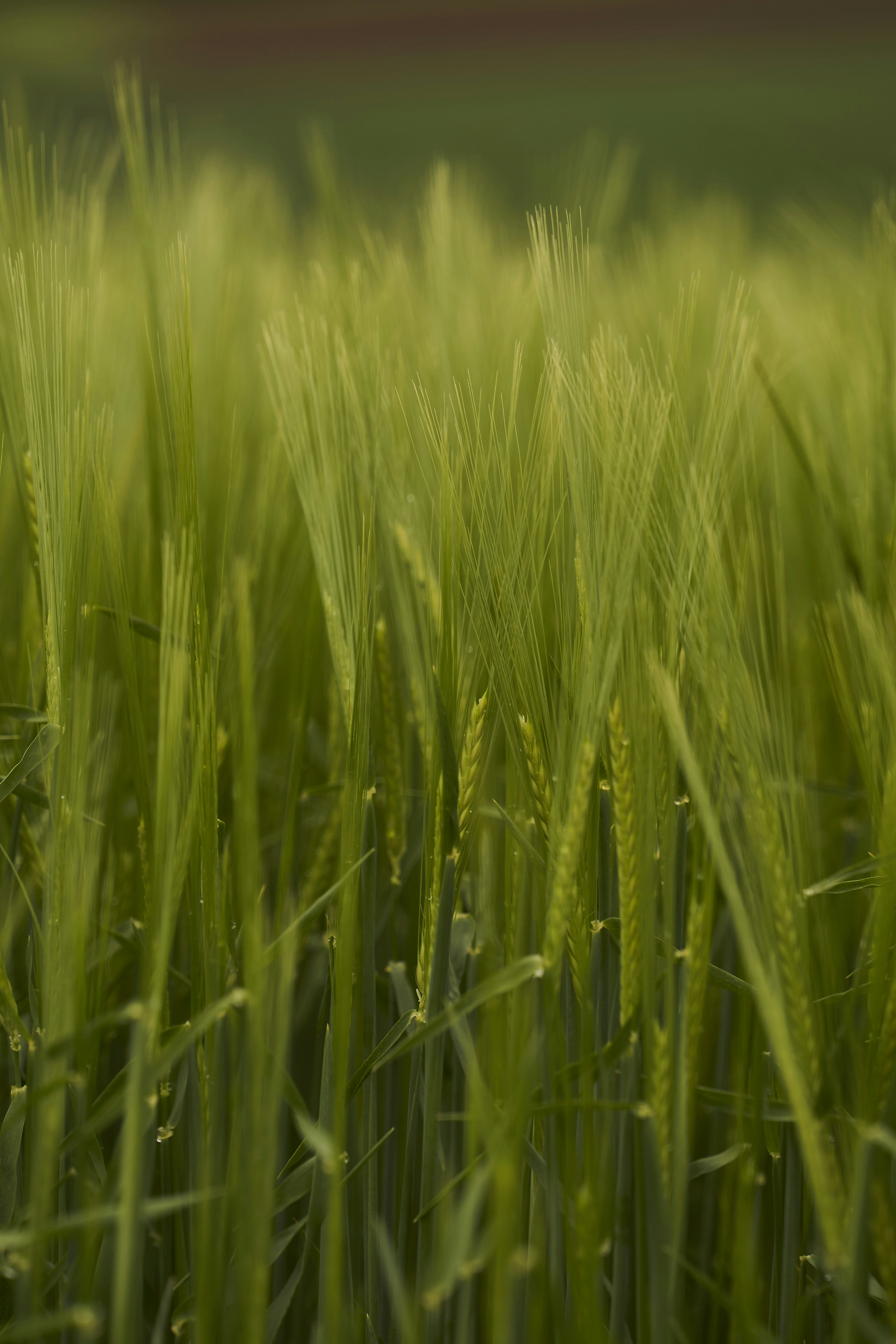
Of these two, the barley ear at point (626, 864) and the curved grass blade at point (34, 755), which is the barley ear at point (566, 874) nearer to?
the barley ear at point (626, 864)

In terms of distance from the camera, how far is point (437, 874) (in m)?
0.40

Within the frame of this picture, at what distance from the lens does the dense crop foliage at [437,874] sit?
0.34 m

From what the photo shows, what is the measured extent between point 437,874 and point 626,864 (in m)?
0.08

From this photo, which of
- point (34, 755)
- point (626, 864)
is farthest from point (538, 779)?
point (34, 755)

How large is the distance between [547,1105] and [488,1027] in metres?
0.04

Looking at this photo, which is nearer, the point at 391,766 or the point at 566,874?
the point at 566,874

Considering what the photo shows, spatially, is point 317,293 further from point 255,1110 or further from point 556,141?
point 556,141

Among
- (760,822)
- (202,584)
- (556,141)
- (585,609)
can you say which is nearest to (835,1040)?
(760,822)

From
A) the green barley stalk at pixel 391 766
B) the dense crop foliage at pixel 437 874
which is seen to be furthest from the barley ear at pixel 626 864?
the green barley stalk at pixel 391 766

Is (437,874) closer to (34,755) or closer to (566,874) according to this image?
(566,874)

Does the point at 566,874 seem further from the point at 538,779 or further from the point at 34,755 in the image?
the point at 34,755

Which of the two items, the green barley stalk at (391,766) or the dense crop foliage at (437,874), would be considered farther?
the green barley stalk at (391,766)

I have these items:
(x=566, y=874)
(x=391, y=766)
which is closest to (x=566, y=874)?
(x=566, y=874)

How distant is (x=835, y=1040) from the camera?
39cm
